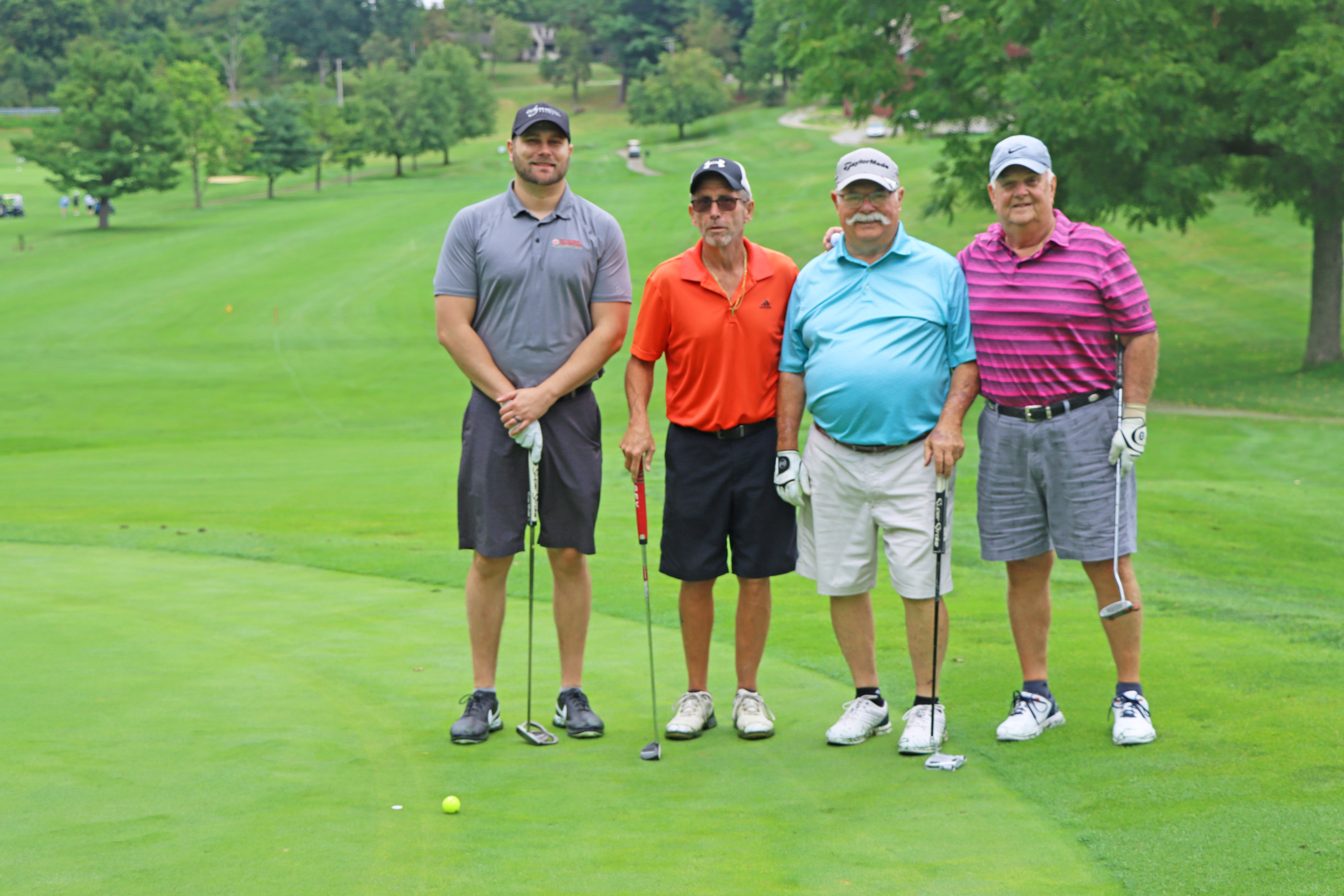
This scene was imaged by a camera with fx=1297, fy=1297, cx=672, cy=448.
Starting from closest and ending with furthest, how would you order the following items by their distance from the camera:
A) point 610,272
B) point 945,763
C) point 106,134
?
point 945,763 < point 610,272 < point 106,134

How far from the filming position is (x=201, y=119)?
58.9 meters

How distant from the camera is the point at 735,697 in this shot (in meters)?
4.89

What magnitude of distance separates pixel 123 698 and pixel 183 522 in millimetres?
4541

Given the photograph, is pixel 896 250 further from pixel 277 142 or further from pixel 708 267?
pixel 277 142

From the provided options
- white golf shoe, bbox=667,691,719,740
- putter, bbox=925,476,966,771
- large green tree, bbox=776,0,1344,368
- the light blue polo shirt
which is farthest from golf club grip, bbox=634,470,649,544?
large green tree, bbox=776,0,1344,368

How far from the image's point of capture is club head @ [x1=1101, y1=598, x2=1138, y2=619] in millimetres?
4559

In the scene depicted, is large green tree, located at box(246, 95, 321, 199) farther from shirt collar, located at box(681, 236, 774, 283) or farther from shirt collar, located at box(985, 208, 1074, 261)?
shirt collar, located at box(985, 208, 1074, 261)

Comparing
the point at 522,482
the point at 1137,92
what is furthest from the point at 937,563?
the point at 1137,92

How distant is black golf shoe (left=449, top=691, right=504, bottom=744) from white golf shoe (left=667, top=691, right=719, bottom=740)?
623 mm

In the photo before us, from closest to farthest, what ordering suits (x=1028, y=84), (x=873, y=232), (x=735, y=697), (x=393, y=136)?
1. (x=873, y=232)
2. (x=735, y=697)
3. (x=1028, y=84)
4. (x=393, y=136)

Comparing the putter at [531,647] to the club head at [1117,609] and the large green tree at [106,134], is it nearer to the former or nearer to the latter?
the club head at [1117,609]

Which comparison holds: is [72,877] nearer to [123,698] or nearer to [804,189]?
[123,698]

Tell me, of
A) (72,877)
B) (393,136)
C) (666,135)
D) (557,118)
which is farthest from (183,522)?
(666,135)

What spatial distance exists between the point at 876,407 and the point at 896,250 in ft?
1.83
